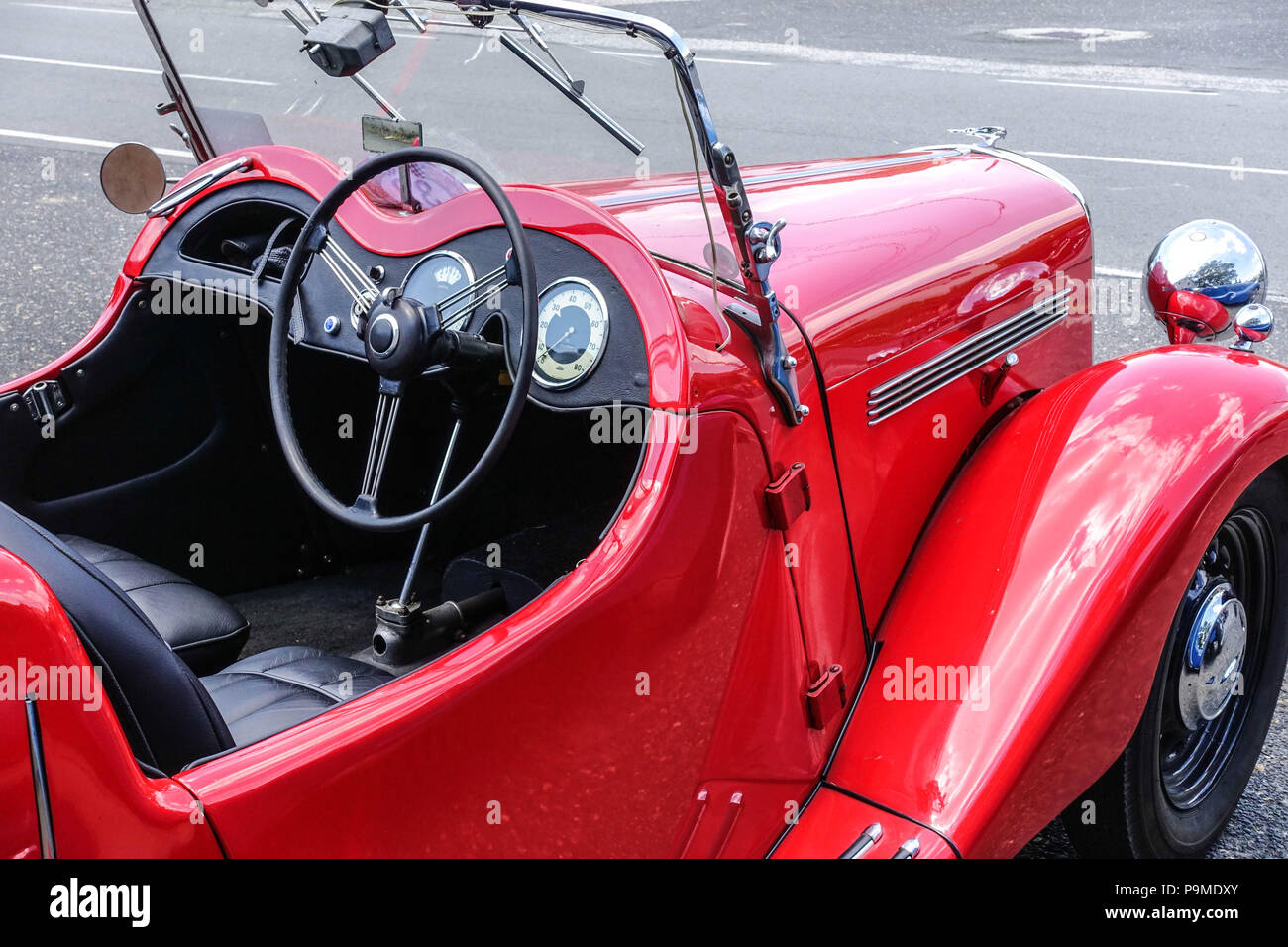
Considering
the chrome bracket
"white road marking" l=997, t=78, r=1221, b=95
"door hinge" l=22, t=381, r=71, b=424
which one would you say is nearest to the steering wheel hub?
the chrome bracket

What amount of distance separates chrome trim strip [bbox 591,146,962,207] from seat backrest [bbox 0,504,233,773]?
3.51ft

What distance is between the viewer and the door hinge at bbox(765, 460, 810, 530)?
70.7 inches

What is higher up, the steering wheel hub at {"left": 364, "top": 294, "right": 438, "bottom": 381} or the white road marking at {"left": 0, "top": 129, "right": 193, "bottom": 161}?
the white road marking at {"left": 0, "top": 129, "right": 193, "bottom": 161}

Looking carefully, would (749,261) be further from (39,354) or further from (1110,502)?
(39,354)

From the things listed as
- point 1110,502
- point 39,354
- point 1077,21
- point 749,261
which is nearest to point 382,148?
point 749,261

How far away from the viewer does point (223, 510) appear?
2.83 metres

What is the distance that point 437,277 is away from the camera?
6.44 feet

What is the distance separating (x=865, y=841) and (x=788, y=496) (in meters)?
0.55

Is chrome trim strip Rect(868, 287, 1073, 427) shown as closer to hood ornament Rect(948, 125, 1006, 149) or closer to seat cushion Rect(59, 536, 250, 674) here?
hood ornament Rect(948, 125, 1006, 149)

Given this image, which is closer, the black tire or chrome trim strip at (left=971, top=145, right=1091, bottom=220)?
the black tire

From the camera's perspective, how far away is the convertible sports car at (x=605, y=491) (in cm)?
151

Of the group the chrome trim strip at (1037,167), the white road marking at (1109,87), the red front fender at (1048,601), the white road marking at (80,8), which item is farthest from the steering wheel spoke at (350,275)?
the white road marking at (80,8)

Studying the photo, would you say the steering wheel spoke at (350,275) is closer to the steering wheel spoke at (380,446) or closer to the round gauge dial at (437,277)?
the round gauge dial at (437,277)

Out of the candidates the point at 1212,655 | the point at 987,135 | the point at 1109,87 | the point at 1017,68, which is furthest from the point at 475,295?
the point at 1017,68
